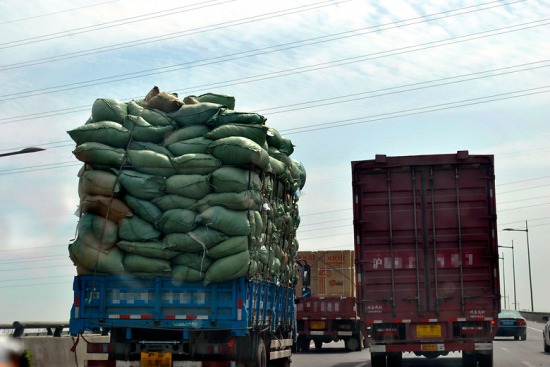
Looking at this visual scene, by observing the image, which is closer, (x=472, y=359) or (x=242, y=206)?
(x=242, y=206)

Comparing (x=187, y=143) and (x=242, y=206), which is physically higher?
(x=187, y=143)

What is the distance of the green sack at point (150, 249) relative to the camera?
1358 cm

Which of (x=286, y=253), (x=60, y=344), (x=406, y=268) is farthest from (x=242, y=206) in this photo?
(x=60, y=344)

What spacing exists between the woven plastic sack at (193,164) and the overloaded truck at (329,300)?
558 inches

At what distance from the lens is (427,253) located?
1738 centimetres

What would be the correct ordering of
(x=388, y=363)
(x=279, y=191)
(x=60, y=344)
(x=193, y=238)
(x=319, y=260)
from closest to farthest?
(x=193, y=238) → (x=279, y=191) → (x=60, y=344) → (x=388, y=363) → (x=319, y=260)

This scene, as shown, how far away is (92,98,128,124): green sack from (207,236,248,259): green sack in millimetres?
2554

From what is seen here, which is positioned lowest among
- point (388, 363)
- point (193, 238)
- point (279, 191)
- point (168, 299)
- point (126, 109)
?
point (388, 363)

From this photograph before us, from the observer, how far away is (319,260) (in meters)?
28.0

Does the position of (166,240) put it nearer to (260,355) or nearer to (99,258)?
(99,258)

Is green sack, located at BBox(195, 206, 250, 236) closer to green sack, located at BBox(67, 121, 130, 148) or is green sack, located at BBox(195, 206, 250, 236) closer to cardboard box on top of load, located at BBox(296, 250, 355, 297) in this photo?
green sack, located at BBox(67, 121, 130, 148)

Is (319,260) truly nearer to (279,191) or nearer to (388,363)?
(388,363)

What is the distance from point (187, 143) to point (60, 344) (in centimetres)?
616

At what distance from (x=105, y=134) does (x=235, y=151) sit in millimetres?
1997
